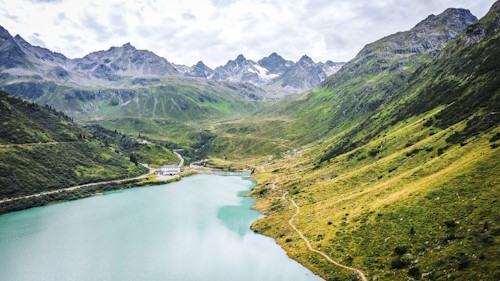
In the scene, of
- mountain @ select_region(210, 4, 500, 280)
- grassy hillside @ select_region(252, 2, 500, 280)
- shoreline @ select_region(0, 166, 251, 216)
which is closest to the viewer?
grassy hillside @ select_region(252, 2, 500, 280)

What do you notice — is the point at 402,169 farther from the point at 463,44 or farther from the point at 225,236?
the point at 463,44

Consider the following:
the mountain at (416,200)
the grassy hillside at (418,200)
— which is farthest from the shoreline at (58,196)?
the mountain at (416,200)

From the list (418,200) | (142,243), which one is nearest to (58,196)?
(142,243)

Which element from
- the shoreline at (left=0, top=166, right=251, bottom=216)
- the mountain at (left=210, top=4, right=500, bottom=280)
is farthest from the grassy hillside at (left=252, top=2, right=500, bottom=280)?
the shoreline at (left=0, top=166, right=251, bottom=216)

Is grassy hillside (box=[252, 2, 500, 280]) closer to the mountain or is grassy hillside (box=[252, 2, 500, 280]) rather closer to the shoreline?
the mountain

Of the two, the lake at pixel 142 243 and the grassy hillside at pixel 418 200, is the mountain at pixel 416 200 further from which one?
the lake at pixel 142 243

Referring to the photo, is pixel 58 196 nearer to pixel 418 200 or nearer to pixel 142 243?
pixel 142 243

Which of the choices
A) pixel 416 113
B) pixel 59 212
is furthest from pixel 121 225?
pixel 416 113
